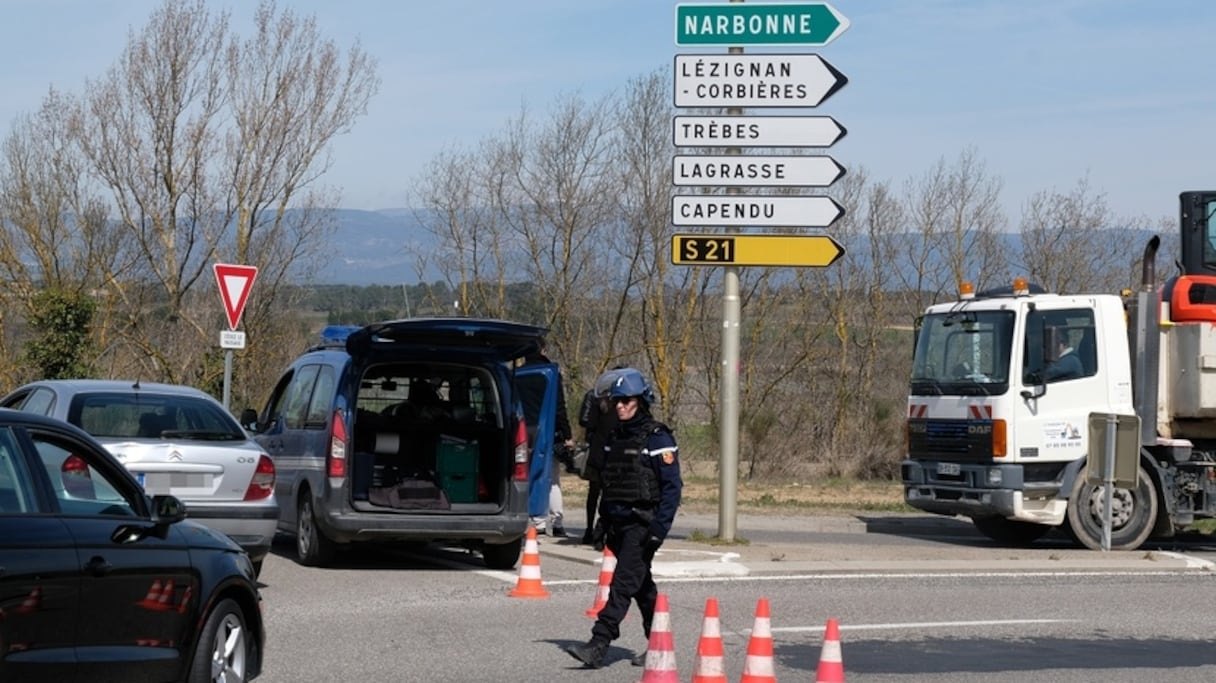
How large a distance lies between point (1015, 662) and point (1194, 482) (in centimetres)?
914

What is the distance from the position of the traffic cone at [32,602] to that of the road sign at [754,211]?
10.6 meters

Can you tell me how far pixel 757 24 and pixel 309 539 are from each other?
6491mm

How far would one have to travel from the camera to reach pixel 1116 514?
1875cm

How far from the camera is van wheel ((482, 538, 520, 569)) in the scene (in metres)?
15.0

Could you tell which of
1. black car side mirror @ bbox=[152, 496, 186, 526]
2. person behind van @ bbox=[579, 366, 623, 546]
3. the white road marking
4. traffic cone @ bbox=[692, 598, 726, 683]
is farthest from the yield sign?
traffic cone @ bbox=[692, 598, 726, 683]

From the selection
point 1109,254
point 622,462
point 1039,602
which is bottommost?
point 1039,602

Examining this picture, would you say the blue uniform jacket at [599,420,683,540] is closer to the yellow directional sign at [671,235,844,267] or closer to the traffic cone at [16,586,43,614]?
the traffic cone at [16,586,43,614]

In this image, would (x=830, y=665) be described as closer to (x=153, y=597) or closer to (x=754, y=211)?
(x=153, y=597)

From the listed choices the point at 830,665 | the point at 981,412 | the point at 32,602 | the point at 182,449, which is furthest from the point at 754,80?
the point at 32,602

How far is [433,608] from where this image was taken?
40.5ft

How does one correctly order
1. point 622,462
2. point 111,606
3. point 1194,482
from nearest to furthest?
point 111,606, point 622,462, point 1194,482

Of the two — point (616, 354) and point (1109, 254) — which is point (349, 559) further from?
point (1109, 254)

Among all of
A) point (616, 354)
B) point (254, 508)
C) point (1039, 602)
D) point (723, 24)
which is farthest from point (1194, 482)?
point (616, 354)

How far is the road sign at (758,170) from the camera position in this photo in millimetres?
16781
